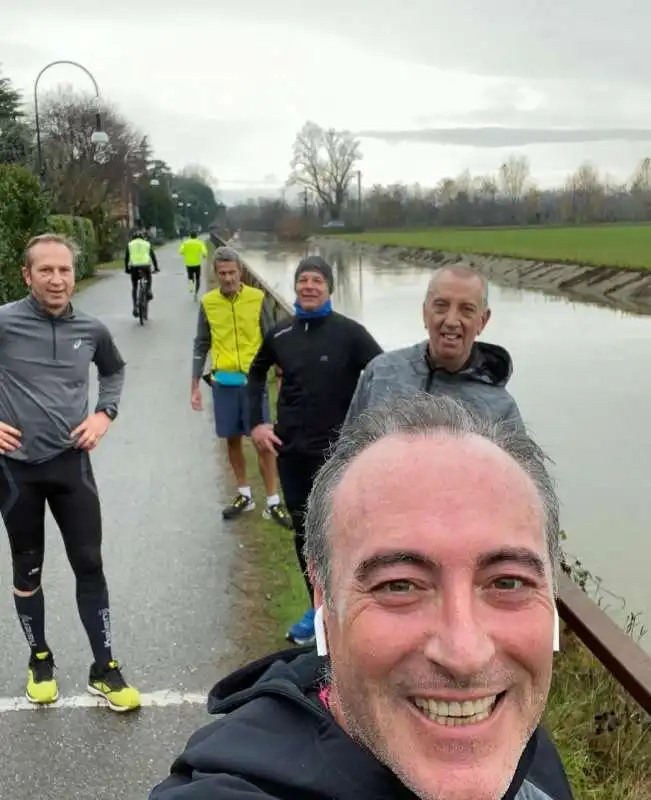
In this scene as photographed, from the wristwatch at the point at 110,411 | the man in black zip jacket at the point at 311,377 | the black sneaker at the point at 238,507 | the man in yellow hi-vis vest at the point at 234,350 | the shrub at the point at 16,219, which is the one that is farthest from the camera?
the shrub at the point at 16,219

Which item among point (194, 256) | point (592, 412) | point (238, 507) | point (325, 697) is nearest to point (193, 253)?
point (194, 256)

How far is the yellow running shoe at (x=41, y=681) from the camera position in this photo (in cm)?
393

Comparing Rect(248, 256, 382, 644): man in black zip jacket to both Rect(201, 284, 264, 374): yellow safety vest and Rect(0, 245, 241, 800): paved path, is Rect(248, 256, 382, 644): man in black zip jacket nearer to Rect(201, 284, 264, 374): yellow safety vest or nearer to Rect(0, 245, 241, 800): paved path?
Rect(0, 245, 241, 800): paved path

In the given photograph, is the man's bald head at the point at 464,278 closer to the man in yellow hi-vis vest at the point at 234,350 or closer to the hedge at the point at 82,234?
the man in yellow hi-vis vest at the point at 234,350

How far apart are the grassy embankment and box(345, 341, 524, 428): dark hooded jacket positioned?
4.41ft

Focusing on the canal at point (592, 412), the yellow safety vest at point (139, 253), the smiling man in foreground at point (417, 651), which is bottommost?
the canal at point (592, 412)

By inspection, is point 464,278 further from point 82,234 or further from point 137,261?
point 82,234

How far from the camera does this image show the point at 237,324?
6203 millimetres

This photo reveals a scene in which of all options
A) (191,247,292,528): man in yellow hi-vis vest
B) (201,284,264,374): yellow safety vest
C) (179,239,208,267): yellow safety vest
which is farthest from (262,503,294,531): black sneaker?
(179,239,208,267): yellow safety vest

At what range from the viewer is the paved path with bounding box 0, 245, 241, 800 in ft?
11.6

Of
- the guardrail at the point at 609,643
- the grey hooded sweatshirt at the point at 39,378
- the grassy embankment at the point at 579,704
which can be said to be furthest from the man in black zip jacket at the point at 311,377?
the guardrail at the point at 609,643

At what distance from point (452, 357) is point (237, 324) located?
2932mm

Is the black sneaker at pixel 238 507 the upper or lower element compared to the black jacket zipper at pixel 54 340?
lower

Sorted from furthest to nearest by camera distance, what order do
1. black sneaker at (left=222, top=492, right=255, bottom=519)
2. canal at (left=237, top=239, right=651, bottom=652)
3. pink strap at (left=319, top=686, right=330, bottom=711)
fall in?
→ 1. canal at (left=237, top=239, right=651, bottom=652)
2. black sneaker at (left=222, top=492, right=255, bottom=519)
3. pink strap at (left=319, top=686, right=330, bottom=711)
